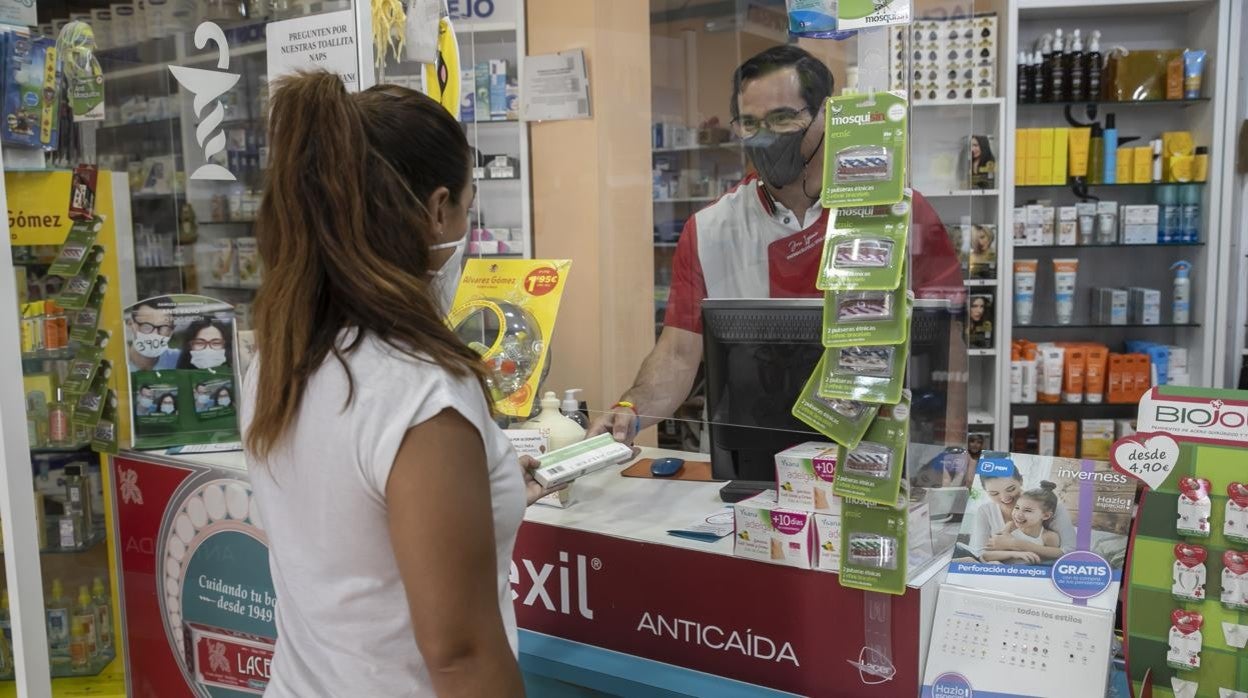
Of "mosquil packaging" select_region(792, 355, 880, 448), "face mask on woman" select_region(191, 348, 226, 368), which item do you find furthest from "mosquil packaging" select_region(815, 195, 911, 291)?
"face mask on woman" select_region(191, 348, 226, 368)

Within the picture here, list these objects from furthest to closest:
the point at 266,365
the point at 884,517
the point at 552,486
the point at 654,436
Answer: the point at 654,436
the point at 552,486
the point at 884,517
the point at 266,365

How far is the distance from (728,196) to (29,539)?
1.92m

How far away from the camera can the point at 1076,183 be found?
511 cm

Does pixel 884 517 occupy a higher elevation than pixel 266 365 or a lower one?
lower

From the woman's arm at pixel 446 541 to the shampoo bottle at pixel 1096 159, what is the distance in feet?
15.8

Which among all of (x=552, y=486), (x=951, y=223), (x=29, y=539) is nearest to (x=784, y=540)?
(x=552, y=486)

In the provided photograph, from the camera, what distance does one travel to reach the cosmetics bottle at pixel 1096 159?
508 cm

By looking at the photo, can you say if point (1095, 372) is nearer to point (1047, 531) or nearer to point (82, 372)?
point (1047, 531)

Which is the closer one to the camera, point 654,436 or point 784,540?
point 784,540

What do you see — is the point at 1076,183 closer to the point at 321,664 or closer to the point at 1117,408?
the point at 1117,408

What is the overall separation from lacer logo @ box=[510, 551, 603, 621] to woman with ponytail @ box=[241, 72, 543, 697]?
77cm

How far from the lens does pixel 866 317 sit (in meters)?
1.64

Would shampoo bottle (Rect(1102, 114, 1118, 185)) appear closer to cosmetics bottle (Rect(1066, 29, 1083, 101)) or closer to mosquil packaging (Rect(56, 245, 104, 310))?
cosmetics bottle (Rect(1066, 29, 1083, 101))

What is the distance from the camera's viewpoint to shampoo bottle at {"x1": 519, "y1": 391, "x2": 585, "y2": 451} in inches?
89.4
